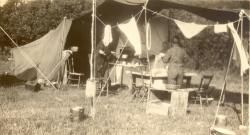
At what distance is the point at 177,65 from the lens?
9156 millimetres

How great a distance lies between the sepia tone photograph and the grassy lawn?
19mm

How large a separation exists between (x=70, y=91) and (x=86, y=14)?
8.47 feet

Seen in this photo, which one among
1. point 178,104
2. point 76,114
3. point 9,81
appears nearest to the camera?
point 76,114

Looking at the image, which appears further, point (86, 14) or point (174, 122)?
point (86, 14)

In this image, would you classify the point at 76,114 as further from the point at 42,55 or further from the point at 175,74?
the point at 42,55

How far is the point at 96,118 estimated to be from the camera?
753 cm

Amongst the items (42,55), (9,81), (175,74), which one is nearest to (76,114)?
(175,74)

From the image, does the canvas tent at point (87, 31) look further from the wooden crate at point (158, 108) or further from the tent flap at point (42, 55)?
the wooden crate at point (158, 108)

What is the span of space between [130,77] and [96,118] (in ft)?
13.8

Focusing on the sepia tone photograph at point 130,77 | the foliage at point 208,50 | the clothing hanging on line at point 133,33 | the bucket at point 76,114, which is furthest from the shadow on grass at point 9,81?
the foliage at point 208,50

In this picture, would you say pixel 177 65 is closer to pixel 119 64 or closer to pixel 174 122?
pixel 174 122

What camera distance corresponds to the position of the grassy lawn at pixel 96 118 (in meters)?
6.67

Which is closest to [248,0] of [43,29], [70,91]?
[43,29]

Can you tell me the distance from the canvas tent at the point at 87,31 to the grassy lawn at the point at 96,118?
188 centimetres
